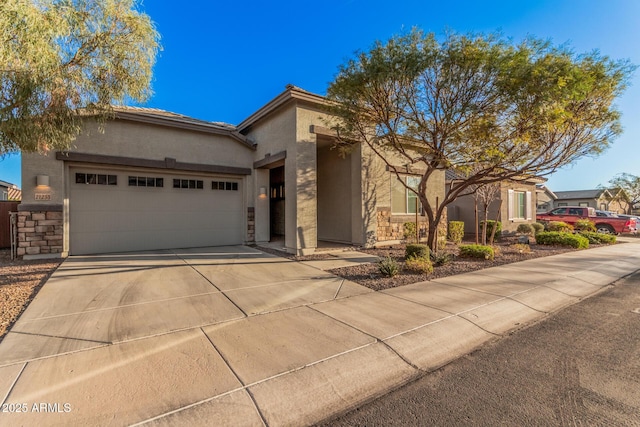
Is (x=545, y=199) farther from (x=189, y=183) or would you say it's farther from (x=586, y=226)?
(x=189, y=183)

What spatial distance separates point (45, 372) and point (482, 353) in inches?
180

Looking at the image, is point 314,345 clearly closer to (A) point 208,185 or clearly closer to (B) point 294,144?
(B) point 294,144

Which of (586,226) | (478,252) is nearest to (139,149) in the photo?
(478,252)

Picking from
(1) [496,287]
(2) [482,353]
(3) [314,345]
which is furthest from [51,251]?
(1) [496,287]

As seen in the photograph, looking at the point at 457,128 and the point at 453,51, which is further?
the point at 457,128

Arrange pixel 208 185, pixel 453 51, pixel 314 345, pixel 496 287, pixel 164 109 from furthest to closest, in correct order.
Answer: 1. pixel 164 109
2. pixel 208 185
3. pixel 453 51
4. pixel 496 287
5. pixel 314 345

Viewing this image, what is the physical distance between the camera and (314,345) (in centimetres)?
339

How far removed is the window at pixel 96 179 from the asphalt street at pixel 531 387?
9.90 m

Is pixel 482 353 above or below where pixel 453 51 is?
below

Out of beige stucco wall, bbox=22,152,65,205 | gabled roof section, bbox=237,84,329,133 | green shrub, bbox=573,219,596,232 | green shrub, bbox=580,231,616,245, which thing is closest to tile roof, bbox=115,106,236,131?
gabled roof section, bbox=237,84,329,133

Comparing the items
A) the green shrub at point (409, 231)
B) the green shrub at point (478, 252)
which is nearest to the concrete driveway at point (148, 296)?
the green shrub at point (478, 252)

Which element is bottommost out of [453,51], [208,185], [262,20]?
[208,185]

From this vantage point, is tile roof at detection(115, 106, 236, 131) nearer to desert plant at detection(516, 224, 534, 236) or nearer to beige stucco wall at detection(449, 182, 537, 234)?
beige stucco wall at detection(449, 182, 537, 234)

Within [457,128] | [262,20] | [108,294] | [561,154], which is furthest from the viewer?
[262,20]
